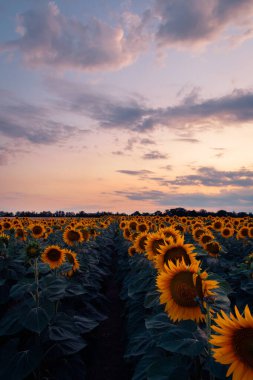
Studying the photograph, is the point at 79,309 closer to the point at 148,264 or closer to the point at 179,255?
the point at 148,264

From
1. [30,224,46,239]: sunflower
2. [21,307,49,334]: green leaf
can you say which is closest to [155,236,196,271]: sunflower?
[21,307,49,334]: green leaf

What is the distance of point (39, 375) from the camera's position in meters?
5.52

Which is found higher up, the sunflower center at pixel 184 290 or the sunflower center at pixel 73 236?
the sunflower center at pixel 73 236

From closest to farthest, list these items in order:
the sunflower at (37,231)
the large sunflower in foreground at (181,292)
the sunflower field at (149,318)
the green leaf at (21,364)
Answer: the sunflower field at (149,318) < the large sunflower in foreground at (181,292) < the green leaf at (21,364) < the sunflower at (37,231)

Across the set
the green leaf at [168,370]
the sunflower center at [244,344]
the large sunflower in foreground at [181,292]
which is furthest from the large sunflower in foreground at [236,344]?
the large sunflower in foreground at [181,292]

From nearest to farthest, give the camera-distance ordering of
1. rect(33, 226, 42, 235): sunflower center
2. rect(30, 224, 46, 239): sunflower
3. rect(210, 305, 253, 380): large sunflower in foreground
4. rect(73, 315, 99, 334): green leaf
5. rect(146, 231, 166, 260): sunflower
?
1. rect(210, 305, 253, 380): large sunflower in foreground
2. rect(73, 315, 99, 334): green leaf
3. rect(146, 231, 166, 260): sunflower
4. rect(30, 224, 46, 239): sunflower
5. rect(33, 226, 42, 235): sunflower center

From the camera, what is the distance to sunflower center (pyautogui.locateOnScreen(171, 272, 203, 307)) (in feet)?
12.3

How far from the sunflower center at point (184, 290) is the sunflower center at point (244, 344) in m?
1.29

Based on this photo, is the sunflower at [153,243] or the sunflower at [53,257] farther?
the sunflower at [53,257]

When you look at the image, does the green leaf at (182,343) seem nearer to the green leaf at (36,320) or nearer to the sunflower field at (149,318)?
the sunflower field at (149,318)

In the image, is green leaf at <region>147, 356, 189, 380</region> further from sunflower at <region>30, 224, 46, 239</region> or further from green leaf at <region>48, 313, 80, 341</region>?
sunflower at <region>30, 224, 46, 239</region>

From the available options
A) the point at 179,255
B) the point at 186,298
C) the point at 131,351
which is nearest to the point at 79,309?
the point at 131,351

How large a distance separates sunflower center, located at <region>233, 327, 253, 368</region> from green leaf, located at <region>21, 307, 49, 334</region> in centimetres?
324

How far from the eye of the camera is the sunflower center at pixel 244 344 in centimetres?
234
